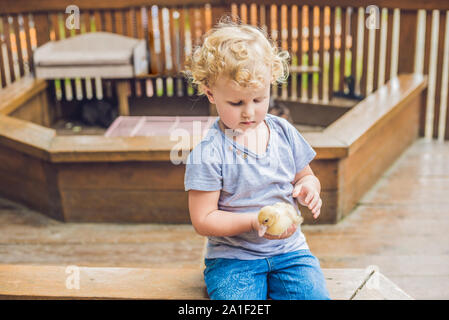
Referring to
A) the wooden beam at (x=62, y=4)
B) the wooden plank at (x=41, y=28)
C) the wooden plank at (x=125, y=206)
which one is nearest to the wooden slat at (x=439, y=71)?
the wooden beam at (x=62, y=4)

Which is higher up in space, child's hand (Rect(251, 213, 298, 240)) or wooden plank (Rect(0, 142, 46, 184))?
child's hand (Rect(251, 213, 298, 240))

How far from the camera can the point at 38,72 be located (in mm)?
4449

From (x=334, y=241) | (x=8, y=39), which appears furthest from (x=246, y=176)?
(x=8, y=39)

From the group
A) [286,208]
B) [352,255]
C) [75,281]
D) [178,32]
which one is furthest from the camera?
[178,32]

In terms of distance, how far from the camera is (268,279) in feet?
5.61

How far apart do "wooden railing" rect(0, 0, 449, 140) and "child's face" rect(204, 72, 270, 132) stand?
2.91m

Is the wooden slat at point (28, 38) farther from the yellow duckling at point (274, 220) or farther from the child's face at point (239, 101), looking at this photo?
the yellow duckling at point (274, 220)

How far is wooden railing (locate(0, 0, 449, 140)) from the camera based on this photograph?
430 cm

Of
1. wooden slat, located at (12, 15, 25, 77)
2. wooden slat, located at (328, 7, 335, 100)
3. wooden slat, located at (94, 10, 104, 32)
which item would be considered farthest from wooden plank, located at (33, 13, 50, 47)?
wooden slat, located at (328, 7, 335, 100)

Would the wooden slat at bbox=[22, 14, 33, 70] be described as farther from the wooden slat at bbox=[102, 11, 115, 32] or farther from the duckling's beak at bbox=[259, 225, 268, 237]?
the duckling's beak at bbox=[259, 225, 268, 237]

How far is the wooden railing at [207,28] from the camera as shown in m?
4.30

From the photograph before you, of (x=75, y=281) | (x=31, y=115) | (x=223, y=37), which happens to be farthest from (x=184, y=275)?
(x=31, y=115)

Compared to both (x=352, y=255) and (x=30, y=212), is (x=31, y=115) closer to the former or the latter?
(x=30, y=212)

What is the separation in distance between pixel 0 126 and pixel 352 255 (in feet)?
6.50
